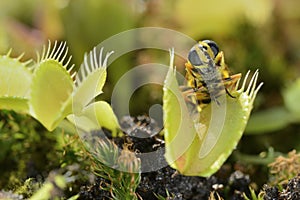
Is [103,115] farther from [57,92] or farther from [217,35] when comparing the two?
[217,35]

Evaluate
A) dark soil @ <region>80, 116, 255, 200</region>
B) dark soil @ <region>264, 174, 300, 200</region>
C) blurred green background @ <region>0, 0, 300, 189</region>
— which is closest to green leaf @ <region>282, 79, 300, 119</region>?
blurred green background @ <region>0, 0, 300, 189</region>

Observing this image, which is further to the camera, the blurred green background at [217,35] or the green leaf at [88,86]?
the blurred green background at [217,35]

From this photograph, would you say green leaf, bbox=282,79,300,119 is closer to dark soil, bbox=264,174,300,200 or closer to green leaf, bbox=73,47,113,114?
dark soil, bbox=264,174,300,200

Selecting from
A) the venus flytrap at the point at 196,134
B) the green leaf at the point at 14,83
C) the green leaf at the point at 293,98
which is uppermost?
the green leaf at the point at 14,83

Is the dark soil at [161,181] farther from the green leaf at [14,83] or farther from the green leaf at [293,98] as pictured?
the green leaf at [293,98]

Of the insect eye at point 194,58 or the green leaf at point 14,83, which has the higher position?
the insect eye at point 194,58

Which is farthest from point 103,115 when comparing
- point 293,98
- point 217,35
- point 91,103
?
point 217,35

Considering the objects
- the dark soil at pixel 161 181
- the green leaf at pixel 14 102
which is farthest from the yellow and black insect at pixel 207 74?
the green leaf at pixel 14 102
